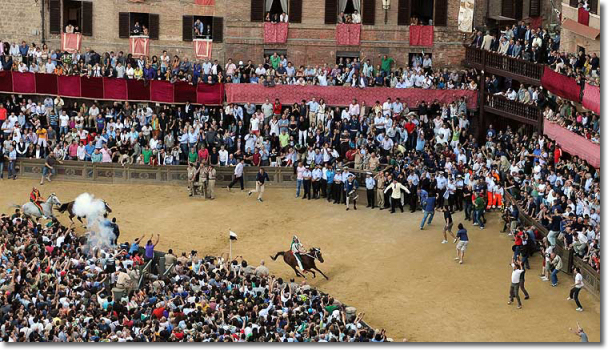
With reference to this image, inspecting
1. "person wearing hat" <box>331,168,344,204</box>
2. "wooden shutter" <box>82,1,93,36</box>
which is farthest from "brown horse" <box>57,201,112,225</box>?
"wooden shutter" <box>82,1,93,36</box>

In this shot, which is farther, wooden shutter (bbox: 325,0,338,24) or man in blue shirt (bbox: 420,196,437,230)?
wooden shutter (bbox: 325,0,338,24)

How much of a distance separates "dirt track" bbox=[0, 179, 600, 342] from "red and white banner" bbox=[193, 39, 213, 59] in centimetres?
869

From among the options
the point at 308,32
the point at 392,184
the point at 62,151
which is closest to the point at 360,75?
the point at 308,32

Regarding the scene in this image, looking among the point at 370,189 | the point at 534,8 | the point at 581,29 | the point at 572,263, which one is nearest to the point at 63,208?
the point at 370,189

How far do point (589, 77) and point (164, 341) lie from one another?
76.1 ft

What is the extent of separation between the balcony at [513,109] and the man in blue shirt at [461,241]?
1077 cm

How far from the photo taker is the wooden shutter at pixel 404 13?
70938 mm

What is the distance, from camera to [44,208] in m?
60.0

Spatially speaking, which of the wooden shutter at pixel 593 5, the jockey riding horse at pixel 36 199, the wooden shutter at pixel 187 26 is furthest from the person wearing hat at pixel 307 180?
the wooden shutter at pixel 593 5

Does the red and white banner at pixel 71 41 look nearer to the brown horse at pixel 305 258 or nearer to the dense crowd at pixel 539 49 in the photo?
the dense crowd at pixel 539 49

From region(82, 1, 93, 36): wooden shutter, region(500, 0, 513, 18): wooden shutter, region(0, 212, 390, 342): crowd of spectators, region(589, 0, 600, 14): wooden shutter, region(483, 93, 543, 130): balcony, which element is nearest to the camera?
region(0, 212, 390, 342): crowd of spectators

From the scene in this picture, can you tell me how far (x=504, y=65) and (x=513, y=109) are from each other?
204 centimetres

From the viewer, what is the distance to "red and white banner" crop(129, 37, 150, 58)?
72000 mm

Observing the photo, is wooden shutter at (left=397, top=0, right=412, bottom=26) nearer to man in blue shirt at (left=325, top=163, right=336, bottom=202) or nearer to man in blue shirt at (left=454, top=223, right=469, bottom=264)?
man in blue shirt at (left=325, top=163, right=336, bottom=202)
